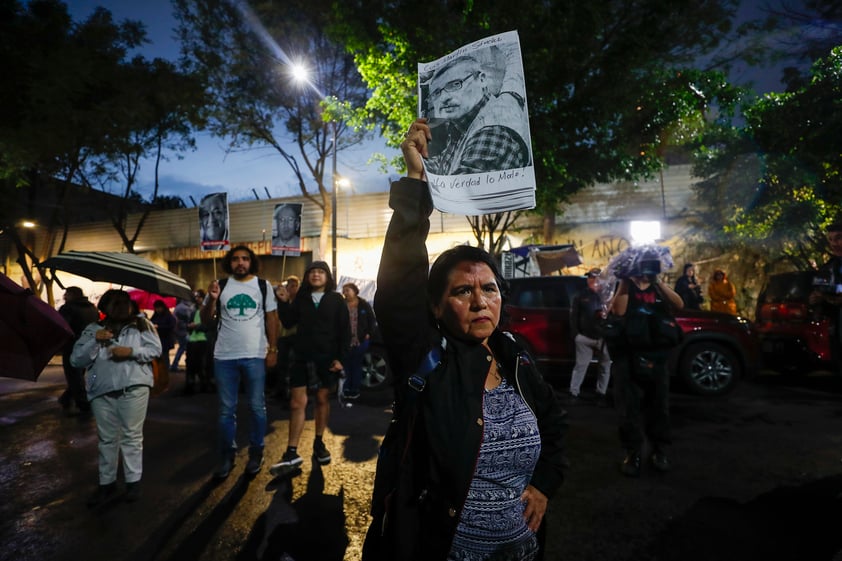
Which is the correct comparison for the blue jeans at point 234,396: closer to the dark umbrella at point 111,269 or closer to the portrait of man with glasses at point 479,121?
the dark umbrella at point 111,269

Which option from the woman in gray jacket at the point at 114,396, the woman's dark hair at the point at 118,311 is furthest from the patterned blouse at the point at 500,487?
the woman's dark hair at the point at 118,311

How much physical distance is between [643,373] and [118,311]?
180 inches

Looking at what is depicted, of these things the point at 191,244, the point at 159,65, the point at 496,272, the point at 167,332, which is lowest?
the point at 167,332

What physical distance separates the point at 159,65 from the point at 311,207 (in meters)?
7.44

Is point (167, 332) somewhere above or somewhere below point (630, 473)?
above

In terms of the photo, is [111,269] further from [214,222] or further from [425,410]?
[214,222]

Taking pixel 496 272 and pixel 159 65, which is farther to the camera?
pixel 159 65

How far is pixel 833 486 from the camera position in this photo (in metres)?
3.88

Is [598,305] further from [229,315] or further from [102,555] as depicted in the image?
[102,555]

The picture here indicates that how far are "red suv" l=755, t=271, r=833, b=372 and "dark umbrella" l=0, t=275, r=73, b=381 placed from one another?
980 cm

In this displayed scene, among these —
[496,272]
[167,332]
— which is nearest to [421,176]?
[496,272]

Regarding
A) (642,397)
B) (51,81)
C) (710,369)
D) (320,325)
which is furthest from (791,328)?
(51,81)

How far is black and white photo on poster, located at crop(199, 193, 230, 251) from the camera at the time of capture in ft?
44.5

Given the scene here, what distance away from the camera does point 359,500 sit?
3762mm
